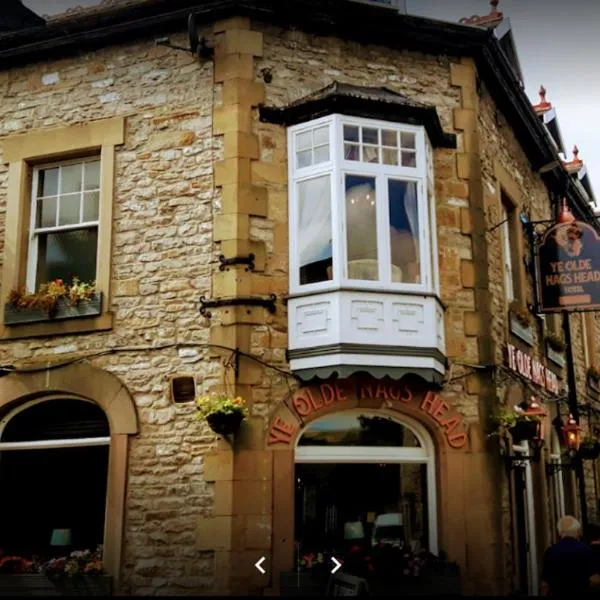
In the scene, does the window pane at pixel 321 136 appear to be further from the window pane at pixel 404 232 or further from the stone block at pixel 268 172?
the window pane at pixel 404 232

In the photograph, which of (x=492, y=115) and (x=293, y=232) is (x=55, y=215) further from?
(x=492, y=115)

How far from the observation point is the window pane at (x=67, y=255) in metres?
11.1

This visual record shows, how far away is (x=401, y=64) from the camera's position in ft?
37.9

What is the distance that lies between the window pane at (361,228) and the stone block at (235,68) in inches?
70.7

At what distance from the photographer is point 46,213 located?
11.5 metres

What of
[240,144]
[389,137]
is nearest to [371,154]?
[389,137]

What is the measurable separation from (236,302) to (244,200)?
1.24 m

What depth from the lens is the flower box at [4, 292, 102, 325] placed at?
10.7 meters

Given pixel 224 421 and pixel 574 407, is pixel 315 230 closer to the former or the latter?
pixel 224 421

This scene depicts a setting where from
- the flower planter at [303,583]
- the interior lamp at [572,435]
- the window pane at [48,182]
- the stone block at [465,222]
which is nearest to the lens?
the flower planter at [303,583]

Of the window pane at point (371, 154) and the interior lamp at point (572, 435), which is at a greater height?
the window pane at point (371, 154)

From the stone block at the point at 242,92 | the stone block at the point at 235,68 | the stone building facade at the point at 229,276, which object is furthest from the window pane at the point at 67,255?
the stone block at the point at 235,68

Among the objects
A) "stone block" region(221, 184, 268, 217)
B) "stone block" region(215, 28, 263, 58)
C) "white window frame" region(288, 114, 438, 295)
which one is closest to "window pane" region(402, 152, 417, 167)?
"white window frame" region(288, 114, 438, 295)

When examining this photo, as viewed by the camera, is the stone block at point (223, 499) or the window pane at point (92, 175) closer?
the stone block at point (223, 499)
